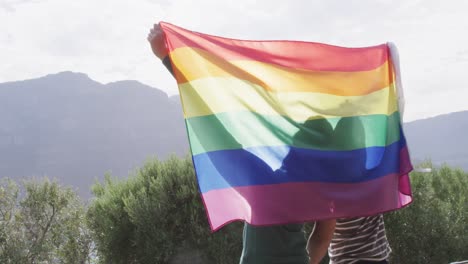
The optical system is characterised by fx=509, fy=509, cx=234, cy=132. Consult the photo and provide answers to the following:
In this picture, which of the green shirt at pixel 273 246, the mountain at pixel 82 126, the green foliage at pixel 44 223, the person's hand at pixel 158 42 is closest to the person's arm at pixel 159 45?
the person's hand at pixel 158 42

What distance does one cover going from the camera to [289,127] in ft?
10.4

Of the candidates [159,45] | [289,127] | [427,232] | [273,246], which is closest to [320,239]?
[273,246]

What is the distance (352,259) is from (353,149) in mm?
693

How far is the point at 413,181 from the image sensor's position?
7.74 meters

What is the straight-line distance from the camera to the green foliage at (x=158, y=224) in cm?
664

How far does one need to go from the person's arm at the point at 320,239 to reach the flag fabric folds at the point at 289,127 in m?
0.06

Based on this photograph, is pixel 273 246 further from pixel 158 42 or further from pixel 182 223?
pixel 182 223

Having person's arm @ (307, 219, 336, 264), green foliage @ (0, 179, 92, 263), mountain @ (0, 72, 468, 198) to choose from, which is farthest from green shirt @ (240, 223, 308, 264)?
mountain @ (0, 72, 468, 198)

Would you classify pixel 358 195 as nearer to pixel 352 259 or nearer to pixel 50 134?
pixel 352 259

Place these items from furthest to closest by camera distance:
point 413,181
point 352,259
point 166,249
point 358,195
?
point 413,181 < point 166,249 < point 358,195 < point 352,259

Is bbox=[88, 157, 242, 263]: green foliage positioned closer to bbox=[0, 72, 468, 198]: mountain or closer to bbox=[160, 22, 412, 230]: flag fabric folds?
bbox=[160, 22, 412, 230]: flag fabric folds

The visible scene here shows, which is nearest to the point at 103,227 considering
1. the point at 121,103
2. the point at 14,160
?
the point at 14,160

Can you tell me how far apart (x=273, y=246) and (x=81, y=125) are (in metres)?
160

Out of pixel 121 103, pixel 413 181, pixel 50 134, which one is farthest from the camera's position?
pixel 121 103
